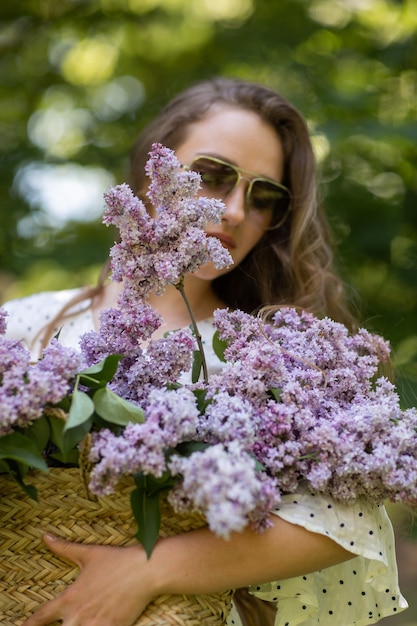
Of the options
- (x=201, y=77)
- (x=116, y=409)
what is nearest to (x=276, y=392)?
(x=116, y=409)

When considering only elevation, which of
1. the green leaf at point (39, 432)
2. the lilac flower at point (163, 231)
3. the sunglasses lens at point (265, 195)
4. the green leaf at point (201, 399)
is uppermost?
the lilac flower at point (163, 231)

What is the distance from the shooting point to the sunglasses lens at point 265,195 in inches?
63.9

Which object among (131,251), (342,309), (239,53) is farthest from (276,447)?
(239,53)

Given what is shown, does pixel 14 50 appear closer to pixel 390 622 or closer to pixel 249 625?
pixel 249 625

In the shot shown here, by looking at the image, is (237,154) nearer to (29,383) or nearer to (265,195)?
(265,195)

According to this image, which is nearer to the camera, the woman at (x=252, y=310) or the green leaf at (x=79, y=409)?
the green leaf at (x=79, y=409)

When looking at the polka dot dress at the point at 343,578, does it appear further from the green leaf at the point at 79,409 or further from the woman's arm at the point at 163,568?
the green leaf at the point at 79,409

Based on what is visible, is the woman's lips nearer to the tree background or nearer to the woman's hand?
the tree background

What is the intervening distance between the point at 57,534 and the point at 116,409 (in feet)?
0.74

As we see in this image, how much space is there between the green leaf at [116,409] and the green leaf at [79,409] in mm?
18

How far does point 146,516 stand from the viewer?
35.2 inches

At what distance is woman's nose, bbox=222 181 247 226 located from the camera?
5.05 feet

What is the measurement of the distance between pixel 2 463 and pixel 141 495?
0.17 metres

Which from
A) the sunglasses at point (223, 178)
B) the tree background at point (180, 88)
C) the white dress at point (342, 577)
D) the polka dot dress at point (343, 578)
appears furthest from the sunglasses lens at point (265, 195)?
the polka dot dress at point (343, 578)
